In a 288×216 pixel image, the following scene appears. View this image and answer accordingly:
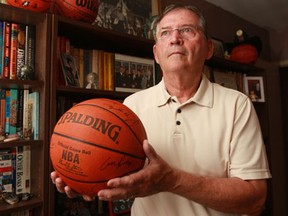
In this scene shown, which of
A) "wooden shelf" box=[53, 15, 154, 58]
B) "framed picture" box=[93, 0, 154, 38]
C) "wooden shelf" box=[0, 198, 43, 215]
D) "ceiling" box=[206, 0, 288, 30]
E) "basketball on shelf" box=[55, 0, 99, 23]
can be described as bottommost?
"wooden shelf" box=[0, 198, 43, 215]

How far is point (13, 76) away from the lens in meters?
1.11

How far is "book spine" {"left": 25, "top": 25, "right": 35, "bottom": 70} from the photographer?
1.16m

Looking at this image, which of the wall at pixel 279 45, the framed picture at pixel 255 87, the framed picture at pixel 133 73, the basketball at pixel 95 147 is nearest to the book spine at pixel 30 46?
the framed picture at pixel 133 73

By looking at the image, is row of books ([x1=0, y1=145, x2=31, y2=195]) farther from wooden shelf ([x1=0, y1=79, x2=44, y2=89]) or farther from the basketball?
the basketball

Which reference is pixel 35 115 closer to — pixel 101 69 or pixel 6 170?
pixel 6 170

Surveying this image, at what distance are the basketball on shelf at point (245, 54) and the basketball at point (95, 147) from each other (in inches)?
73.2

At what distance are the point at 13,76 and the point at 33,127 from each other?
0.25 m

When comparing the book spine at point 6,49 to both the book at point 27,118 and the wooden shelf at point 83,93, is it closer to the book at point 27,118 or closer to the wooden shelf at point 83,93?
the book at point 27,118

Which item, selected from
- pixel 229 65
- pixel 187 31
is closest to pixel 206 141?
pixel 187 31

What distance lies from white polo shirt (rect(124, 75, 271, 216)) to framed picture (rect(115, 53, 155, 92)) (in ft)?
1.85

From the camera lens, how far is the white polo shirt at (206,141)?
863 mm

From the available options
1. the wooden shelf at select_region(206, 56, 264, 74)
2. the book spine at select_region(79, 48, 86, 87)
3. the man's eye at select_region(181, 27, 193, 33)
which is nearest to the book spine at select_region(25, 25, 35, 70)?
the book spine at select_region(79, 48, 86, 87)

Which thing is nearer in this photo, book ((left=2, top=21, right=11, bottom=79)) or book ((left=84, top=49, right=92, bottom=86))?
book ((left=2, top=21, right=11, bottom=79))

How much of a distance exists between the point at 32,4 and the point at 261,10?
101 inches
